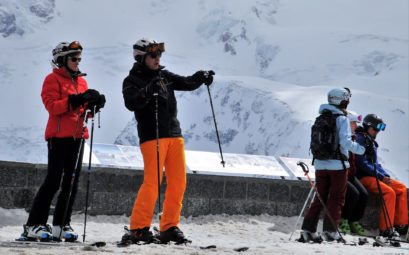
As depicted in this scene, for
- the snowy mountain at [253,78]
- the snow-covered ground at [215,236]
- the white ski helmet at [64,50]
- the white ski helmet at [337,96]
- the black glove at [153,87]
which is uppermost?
the snowy mountain at [253,78]

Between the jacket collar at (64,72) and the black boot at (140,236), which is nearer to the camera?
the black boot at (140,236)

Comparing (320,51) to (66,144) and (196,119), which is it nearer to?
(196,119)

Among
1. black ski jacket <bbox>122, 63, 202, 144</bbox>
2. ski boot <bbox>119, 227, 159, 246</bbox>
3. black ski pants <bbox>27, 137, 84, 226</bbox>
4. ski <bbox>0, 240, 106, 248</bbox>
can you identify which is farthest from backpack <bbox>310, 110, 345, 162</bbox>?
ski <bbox>0, 240, 106, 248</bbox>

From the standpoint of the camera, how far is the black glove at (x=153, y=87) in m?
6.34

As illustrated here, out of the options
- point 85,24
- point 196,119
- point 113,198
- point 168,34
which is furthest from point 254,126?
point 113,198

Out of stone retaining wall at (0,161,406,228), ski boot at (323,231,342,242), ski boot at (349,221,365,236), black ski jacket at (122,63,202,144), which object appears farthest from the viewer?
ski boot at (349,221,365,236)

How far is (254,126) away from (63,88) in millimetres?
163005

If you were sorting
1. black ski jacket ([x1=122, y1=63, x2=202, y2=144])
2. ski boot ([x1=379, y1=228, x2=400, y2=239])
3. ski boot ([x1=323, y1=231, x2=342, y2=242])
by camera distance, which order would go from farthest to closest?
ski boot ([x1=379, y1=228, x2=400, y2=239]), ski boot ([x1=323, y1=231, x2=342, y2=242]), black ski jacket ([x1=122, y1=63, x2=202, y2=144])

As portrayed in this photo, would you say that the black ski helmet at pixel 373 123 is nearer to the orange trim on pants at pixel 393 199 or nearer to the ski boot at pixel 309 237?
the orange trim on pants at pixel 393 199

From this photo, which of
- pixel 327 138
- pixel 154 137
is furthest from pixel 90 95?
pixel 327 138

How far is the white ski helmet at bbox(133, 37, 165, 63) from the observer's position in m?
6.56

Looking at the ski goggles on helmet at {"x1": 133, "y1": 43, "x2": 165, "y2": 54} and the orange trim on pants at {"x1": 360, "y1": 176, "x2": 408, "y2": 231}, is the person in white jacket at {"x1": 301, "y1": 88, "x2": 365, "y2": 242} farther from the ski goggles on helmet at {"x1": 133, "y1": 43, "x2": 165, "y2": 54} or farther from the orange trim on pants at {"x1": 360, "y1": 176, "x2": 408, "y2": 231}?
the ski goggles on helmet at {"x1": 133, "y1": 43, "x2": 165, "y2": 54}

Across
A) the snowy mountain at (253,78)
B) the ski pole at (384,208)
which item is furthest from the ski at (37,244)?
the snowy mountain at (253,78)

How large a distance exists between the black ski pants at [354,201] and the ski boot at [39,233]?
3639 millimetres
